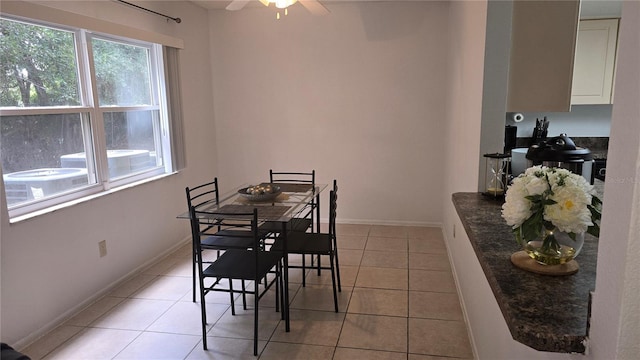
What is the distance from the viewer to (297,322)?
280 centimetres

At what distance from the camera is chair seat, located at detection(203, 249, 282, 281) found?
2.48 metres

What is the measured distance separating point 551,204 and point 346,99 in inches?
146

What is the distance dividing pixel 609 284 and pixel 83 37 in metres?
3.43

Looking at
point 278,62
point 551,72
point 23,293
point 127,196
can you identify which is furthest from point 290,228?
point 278,62

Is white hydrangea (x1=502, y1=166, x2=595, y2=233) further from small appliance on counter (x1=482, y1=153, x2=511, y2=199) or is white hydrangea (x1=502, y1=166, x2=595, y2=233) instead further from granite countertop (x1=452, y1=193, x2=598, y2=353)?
small appliance on counter (x1=482, y1=153, x2=511, y2=199)

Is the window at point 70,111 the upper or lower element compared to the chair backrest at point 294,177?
upper

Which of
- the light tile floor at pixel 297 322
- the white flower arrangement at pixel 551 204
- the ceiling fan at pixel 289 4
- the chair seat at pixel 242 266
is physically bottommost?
the light tile floor at pixel 297 322

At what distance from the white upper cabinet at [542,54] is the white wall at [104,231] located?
290cm

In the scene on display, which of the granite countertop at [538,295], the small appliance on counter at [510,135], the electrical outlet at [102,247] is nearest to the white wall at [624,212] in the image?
the granite countertop at [538,295]

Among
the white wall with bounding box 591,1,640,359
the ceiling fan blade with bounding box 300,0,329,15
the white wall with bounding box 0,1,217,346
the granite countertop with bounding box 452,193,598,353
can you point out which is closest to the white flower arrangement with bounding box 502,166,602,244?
the granite countertop with bounding box 452,193,598,353

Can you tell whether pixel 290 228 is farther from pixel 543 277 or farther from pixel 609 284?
pixel 609 284

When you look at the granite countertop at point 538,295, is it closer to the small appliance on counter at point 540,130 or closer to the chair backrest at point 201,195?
the chair backrest at point 201,195

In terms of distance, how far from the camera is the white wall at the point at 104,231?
2.54 m

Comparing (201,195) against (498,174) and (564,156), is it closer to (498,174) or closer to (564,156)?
(498,174)
